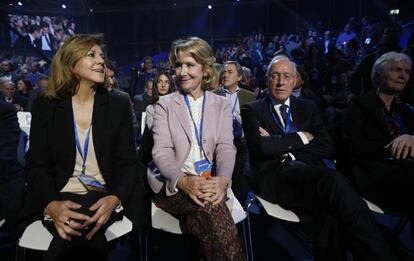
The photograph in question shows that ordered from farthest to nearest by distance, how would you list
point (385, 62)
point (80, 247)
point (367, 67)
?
point (367, 67), point (385, 62), point (80, 247)

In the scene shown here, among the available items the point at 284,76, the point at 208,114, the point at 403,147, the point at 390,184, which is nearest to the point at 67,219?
the point at 208,114

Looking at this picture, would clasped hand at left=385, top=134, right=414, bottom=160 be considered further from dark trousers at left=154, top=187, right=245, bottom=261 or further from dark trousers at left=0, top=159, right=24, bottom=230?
dark trousers at left=0, top=159, right=24, bottom=230

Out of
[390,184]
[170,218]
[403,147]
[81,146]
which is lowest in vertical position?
[170,218]

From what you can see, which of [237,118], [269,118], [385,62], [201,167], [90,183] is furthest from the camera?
[237,118]

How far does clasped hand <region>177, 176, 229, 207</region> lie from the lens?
1770mm

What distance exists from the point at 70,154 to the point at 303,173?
1.48 m

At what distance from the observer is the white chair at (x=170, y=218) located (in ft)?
6.22

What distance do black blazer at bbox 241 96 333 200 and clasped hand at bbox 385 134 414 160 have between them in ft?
1.37

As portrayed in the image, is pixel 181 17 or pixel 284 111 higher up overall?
pixel 181 17

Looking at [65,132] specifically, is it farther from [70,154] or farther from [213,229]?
[213,229]

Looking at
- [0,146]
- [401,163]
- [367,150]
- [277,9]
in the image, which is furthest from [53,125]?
[277,9]

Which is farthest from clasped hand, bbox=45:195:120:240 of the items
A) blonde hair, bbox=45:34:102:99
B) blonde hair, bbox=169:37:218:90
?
blonde hair, bbox=169:37:218:90

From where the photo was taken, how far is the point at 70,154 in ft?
6.36

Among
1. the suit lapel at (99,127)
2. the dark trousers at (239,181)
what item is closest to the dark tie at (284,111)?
the dark trousers at (239,181)
